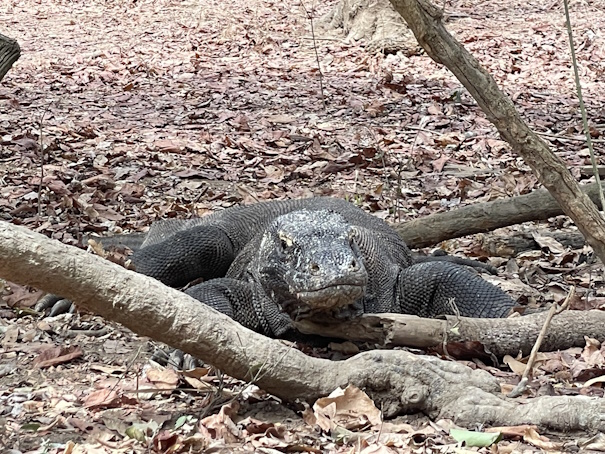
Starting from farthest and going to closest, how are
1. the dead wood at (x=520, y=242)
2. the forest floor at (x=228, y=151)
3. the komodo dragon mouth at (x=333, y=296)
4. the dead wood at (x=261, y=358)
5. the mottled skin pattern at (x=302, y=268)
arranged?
1. the dead wood at (x=520, y=242)
2. the mottled skin pattern at (x=302, y=268)
3. the komodo dragon mouth at (x=333, y=296)
4. the forest floor at (x=228, y=151)
5. the dead wood at (x=261, y=358)

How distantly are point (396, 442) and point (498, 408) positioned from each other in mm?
421

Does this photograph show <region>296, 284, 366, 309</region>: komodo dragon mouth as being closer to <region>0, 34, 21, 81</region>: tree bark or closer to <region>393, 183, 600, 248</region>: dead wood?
<region>393, 183, 600, 248</region>: dead wood

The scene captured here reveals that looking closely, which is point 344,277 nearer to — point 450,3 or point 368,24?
point 368,24

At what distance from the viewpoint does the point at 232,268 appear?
5.55 metres

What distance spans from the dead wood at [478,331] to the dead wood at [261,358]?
650 mm

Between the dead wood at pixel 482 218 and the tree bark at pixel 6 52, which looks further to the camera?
the tree bark at pixel 6 52

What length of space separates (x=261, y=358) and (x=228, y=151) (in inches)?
237

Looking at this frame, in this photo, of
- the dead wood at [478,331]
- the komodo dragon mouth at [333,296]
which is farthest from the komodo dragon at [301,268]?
the dead wood at [478,331]

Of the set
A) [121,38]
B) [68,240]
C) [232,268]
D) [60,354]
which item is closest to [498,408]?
[60,354]

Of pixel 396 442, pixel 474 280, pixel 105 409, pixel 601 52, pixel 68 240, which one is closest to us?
pixel 396 442

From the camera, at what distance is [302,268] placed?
13.5ft

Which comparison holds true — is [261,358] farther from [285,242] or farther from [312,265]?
[285,242]

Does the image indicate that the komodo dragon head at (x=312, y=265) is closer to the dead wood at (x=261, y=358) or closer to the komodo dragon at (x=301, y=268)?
the komodo dragon at (x=301, y=268)

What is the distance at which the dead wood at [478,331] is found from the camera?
163 inches
